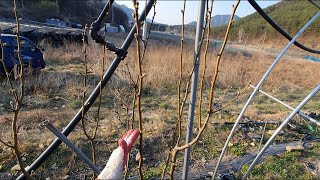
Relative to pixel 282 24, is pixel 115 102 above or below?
below

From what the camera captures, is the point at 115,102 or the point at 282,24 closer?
the point at 115,102

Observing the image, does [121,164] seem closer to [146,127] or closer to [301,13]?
[146,127]

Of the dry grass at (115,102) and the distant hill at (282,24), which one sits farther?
the distant hill at (282,24)

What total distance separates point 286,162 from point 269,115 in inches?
71.7

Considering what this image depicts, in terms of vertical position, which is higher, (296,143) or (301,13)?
(301,13)

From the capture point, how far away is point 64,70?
27.2ft

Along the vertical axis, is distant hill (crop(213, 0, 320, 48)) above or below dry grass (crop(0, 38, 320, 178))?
above

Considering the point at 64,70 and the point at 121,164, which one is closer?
the point at 121,164

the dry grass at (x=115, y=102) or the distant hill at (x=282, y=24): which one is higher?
the distant hill at (x=282, y=24)

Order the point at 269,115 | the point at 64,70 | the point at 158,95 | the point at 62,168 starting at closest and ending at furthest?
the point at 62,168 < the point at 269,115 < the point at 158,95 < the point at 64,70

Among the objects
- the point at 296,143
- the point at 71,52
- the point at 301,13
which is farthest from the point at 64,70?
the point at 301,13

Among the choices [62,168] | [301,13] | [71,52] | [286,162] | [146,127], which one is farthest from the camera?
[301,13]

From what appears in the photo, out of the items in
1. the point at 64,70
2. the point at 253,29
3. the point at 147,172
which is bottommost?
the point at 147,172

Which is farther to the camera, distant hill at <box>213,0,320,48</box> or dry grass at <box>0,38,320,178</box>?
distant hill at <box>213,0,320,48</box>
